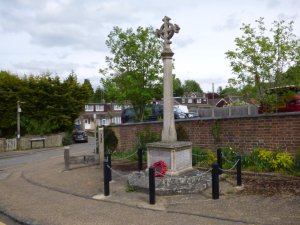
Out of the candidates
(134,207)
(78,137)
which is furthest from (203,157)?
(78,137)

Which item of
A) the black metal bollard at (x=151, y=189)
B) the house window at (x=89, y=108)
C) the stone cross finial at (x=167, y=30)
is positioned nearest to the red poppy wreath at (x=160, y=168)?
the black metal bollard at (x=151, y=189)

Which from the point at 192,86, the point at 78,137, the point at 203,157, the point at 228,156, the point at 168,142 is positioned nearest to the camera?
the point at 168,142

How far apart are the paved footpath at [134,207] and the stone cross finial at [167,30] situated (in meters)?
4.57

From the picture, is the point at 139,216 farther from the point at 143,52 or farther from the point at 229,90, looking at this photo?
the point at 143,52

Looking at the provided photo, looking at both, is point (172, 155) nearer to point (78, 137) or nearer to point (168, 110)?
point (168, 110)

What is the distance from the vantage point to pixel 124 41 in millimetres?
21672

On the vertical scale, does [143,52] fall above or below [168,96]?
above

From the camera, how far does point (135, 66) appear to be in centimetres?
2158

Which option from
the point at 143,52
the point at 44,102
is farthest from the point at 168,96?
the point at 44,102

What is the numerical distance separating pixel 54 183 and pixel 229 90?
7287mm

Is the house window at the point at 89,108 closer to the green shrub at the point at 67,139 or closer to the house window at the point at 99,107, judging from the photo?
the house window at the point at 99,107

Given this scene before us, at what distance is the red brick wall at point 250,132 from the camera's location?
11.0m

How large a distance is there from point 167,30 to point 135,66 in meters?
11.3

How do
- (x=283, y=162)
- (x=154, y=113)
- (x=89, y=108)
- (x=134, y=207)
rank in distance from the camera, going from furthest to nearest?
1. (x=89, y=108)
2. (x=154, y=113)
3. (x=283, y=162)
4. (x=134, y=207)
